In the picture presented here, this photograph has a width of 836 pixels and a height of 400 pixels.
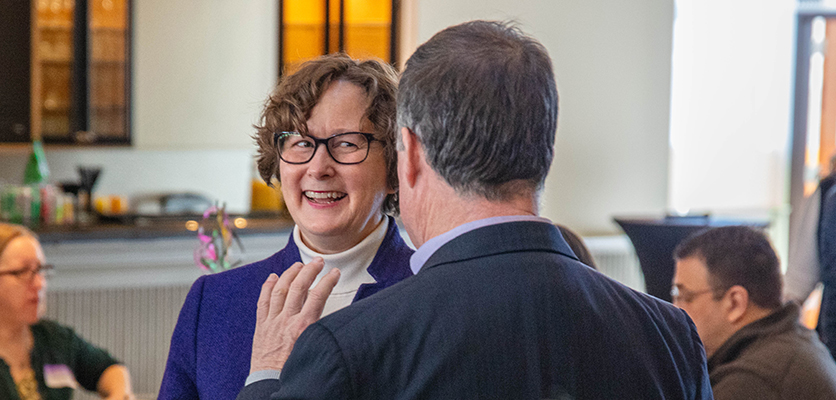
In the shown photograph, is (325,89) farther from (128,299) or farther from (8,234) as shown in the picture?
(128,299)

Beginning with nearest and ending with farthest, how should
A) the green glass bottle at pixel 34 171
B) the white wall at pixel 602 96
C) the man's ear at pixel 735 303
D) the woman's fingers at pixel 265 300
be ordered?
the woman's fingers at pixel 265 300
the man's ear at pixel 735 303
the green glass bottle at pixel 34 171
the white wall at pixel 602 96

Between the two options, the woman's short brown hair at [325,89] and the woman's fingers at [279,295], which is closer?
the woman's fingers at [279,295]

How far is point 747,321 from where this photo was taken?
1855 mm

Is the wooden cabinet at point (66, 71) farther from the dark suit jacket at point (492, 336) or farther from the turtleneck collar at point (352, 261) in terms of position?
the dark suit jacket at point (492, 336)

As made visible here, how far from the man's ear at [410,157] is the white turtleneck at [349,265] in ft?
1.25

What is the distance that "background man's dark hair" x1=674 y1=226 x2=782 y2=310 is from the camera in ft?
6.12

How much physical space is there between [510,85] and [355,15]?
15.9 feet

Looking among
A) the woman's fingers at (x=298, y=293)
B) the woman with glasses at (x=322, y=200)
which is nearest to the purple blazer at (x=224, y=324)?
the woman with glasses at (x=322, y=200)

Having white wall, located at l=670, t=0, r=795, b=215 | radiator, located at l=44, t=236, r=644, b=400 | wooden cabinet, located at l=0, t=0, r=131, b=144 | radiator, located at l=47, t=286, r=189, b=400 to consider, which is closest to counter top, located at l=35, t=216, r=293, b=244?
radiator, located at l=44, t=236, r=644, b=400

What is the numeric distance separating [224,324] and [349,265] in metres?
0.21

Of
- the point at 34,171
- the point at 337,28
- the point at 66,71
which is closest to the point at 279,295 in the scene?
the point at 34,171

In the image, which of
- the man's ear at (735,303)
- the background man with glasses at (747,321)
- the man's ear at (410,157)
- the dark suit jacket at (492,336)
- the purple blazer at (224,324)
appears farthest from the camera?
the man's ear at (735,303)

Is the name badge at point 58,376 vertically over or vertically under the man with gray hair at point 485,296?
under

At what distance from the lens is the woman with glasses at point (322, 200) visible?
1225mm
